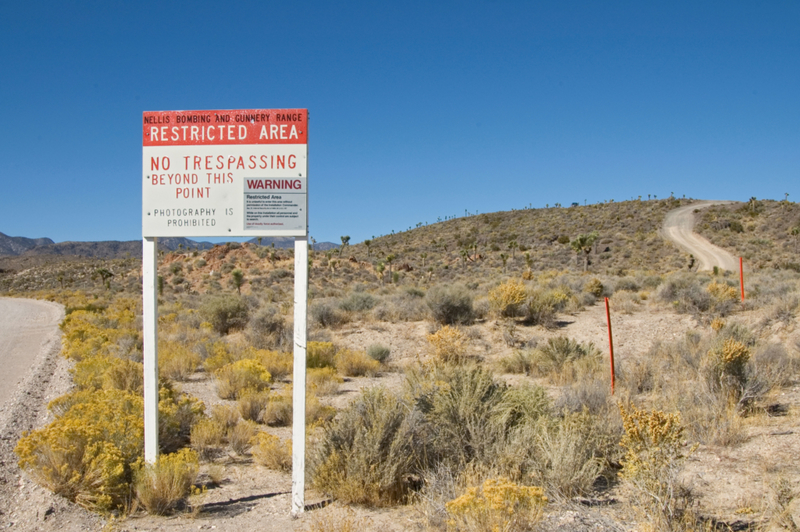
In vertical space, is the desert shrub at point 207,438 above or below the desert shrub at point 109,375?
below

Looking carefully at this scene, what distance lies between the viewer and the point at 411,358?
12773mm

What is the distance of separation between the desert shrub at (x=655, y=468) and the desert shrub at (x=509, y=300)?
10.9 meters

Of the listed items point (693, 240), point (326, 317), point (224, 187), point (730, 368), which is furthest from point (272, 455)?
point (693, 240)

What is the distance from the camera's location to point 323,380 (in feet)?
32.8

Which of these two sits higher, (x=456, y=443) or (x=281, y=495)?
(x=456, y=443)

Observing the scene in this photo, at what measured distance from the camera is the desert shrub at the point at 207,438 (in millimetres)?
6418

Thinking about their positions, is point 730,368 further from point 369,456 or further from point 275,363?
point 275,363

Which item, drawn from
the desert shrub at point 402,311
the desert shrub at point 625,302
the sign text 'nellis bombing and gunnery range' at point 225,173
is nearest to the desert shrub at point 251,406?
the sign text 'nellis bombing and gunnery range' at point 225,173

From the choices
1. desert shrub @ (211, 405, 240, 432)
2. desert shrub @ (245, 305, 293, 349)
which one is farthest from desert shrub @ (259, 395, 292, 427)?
desert shrub @ (245, 305, 293, 349)

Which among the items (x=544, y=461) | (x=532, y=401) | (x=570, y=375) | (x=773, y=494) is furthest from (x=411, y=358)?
(x=773, y=494)

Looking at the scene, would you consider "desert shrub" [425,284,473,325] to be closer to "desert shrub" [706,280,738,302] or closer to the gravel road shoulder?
"desert shrub" [706,280,738,302]

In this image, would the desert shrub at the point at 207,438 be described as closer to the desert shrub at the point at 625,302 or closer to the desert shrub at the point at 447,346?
the desert shrub at the point at 447,346

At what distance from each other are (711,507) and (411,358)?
877 cm

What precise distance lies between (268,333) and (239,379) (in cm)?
538
